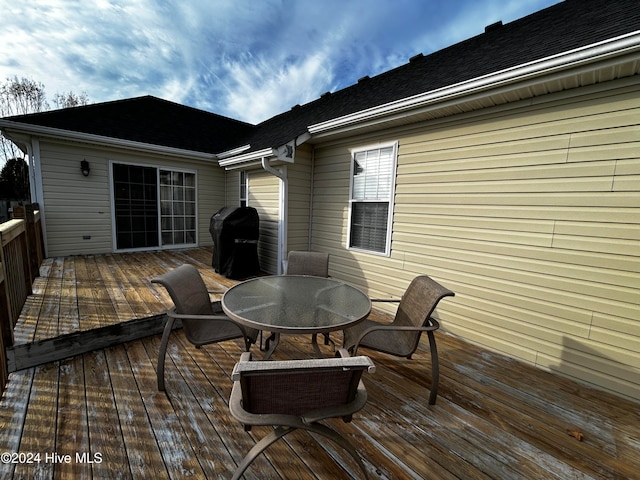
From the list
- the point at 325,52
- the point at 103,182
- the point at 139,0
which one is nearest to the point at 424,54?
the point at 325,52

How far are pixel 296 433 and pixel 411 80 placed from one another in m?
4.97

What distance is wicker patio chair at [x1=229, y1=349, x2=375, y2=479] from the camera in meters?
1.03

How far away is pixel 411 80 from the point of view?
13.8 ft

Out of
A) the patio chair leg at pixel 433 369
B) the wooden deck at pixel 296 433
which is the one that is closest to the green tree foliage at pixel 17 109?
the wooden deck at pixel 296 433

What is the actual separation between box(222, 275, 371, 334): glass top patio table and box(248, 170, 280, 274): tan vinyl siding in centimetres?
257

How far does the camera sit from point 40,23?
5633 mm

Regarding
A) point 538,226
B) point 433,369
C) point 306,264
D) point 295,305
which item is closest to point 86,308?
point 306,264

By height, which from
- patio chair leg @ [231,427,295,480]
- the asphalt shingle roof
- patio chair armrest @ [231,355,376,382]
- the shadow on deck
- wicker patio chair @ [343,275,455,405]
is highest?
the asphalt shingle roof

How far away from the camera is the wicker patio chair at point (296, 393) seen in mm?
1029

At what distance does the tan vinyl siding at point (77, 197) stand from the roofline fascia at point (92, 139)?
1.18ft

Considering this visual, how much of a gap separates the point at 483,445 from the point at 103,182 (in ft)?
25.8

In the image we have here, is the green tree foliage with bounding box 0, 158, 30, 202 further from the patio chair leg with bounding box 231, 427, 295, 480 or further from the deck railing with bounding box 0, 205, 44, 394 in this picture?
the patio chair leg with bounding box 231, 427, 295, 480

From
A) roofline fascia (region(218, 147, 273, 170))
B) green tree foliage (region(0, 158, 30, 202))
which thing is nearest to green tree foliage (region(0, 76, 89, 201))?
green tree foliage (region(0, 158, 30, 202))

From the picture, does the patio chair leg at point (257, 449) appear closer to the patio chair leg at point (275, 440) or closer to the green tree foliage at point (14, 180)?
the patio chair leg at point (275, 440)
